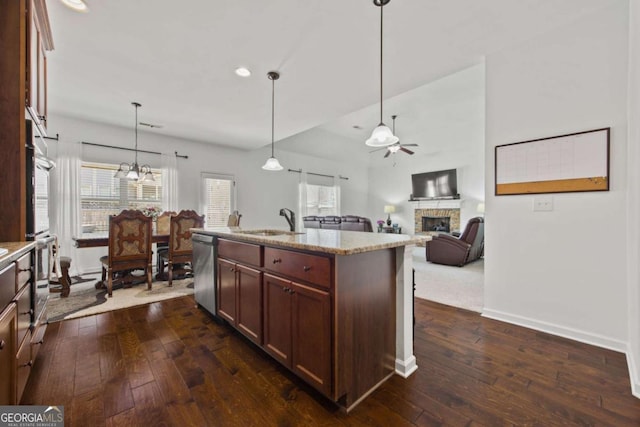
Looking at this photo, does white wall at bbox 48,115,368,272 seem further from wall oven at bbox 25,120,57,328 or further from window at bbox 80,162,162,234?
wall oven at bbox 25,120,57,328

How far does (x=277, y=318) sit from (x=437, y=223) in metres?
7.56

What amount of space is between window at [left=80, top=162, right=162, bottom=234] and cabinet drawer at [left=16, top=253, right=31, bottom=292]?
3.31 meters

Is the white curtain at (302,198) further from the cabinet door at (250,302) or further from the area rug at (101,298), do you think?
the cabinet door at (250,302)

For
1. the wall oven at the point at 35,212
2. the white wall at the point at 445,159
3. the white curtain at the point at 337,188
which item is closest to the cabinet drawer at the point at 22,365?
the wall oven at the point at 35,212

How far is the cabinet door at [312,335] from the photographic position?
1388 mm

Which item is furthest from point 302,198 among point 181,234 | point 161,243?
point 181,234

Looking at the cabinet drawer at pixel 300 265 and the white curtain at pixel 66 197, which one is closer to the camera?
the cabinet drawer at pixel 300 265

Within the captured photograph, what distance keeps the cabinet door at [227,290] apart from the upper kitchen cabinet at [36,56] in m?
1.69

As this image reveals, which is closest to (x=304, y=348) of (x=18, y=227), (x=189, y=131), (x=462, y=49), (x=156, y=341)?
(x=156, y=341)

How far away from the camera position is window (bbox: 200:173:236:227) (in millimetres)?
5844

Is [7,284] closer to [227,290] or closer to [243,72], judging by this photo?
[227,290]

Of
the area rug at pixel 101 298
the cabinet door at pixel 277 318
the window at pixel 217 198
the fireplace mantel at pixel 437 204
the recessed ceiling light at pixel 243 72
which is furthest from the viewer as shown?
the fireplace mantel at pixel 437 204

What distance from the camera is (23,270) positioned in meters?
1.45

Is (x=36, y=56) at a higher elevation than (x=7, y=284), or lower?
higher
